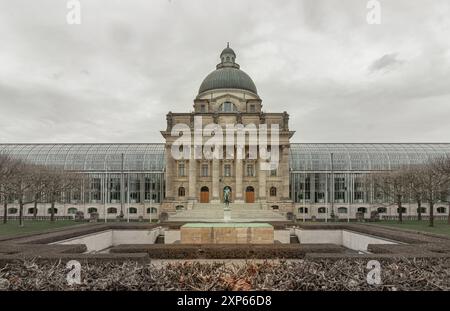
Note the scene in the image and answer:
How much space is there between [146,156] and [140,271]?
233ft

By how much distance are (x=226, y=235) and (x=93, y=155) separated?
6044 cm

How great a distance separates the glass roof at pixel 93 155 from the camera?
256ft

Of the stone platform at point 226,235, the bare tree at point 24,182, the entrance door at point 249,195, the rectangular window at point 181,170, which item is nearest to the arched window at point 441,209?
the entrance door at point 249,195

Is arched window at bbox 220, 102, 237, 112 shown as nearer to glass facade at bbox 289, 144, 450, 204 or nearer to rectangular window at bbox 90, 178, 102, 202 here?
Answer: glass facade at bbox 289, 144, 450, 204

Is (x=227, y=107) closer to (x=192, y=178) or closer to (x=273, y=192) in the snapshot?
(x=192, y=178)

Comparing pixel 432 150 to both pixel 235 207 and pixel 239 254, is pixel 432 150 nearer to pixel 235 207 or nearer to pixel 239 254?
pixel 235 207

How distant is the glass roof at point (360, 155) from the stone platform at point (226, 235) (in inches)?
2067

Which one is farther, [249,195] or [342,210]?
[342,210]

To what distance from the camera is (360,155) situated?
7931cm

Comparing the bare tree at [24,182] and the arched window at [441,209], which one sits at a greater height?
the bare tree at [24,182]

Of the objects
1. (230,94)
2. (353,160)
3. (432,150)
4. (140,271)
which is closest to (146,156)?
(230,94)

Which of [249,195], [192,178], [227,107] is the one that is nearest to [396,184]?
[249,195]
